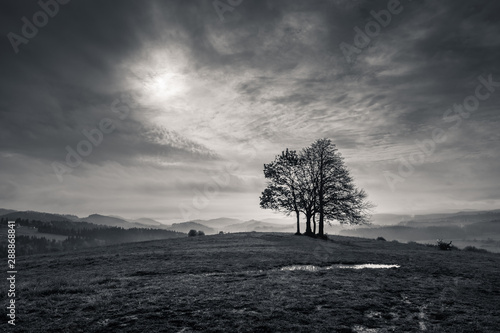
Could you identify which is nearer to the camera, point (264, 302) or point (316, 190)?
point (264, 302)

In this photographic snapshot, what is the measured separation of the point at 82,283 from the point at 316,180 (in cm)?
3552

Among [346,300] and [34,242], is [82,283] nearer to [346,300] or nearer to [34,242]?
[346,300]

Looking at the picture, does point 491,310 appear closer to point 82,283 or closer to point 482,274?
point 482,274

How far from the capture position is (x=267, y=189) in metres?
45.9

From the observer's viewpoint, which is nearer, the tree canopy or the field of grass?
the field of grass

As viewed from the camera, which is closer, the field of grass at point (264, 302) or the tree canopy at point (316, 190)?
the field of grass at point (264, 302)

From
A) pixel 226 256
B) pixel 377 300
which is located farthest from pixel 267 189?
pixel 377 300

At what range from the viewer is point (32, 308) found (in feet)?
29.7

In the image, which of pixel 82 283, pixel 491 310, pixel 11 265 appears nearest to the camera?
pixel 491 310

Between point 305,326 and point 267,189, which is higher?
point 267,189

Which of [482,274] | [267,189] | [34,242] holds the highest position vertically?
[267,189]

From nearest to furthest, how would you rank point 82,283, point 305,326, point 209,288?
point 305,326
point 209,288
point 82,283

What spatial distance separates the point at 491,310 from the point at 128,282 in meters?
13.9

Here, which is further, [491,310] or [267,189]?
[267,189]
